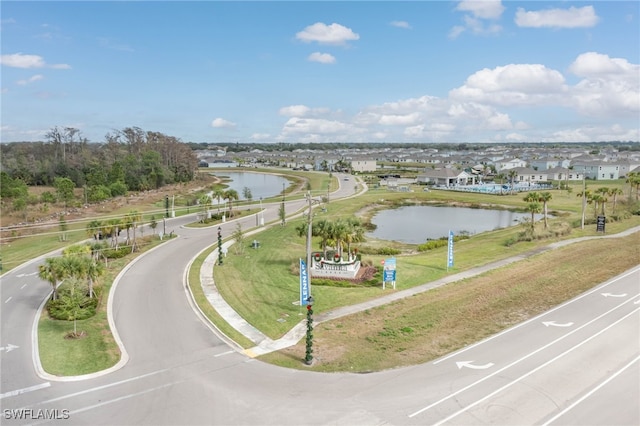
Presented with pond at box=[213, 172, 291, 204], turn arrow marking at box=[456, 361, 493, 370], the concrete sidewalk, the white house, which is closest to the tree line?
pond at box=[213, 172, 291, 204]

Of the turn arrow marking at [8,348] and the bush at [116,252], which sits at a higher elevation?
the bush at [116,252]

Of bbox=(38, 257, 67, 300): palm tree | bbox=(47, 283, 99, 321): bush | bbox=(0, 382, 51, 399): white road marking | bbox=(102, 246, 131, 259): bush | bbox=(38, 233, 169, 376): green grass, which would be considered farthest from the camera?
bbox=(102, 246, 131, 259): bush

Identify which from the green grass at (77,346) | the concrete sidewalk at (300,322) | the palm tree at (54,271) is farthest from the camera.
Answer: the palm tree at (54,271)

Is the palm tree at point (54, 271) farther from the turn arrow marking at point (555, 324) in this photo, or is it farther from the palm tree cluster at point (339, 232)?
the turn arrow marking at point (555, 324)

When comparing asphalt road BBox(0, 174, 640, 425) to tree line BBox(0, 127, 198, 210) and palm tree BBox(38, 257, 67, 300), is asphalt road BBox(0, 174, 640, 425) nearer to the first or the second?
palm tree BBox(38, 257, 67, 300)

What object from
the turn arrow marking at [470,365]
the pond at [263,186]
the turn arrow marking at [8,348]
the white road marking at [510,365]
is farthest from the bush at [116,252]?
the pond at [263,186]

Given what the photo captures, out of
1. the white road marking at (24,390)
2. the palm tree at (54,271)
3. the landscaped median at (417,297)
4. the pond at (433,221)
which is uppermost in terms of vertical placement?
the palm tree at (54,271)
